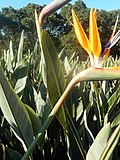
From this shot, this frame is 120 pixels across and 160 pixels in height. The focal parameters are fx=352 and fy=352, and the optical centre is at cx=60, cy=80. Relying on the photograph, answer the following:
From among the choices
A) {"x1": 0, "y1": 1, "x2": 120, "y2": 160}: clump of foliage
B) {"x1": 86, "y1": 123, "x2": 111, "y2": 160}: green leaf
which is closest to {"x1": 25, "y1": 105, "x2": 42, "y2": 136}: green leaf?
{"x1": 0, "y1": 1, "x2": 120, "y2": 160}: clump of foliage

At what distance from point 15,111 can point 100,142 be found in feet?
0.37

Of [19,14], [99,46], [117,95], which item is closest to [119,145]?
[117,95]

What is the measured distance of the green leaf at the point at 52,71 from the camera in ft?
1.45

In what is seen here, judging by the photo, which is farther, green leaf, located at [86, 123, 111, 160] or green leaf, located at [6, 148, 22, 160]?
green leaf, located at [6, 148, 22, 160]

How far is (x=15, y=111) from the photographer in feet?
1.43

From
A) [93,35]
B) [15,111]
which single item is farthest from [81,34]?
[15,111]

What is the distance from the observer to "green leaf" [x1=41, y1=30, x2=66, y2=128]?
1.45 feet

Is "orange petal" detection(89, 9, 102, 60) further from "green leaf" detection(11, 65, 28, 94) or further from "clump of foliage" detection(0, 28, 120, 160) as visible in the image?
"green leaf" detection(11, 65, 28, 94)

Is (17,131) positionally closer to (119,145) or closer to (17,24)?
(119,145)

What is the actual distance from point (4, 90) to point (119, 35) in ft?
0.67

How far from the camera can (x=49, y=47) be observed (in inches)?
17.7

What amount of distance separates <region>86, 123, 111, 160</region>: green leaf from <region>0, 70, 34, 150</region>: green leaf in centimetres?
9

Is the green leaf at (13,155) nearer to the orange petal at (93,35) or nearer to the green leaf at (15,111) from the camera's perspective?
the green leaf at (15,111)

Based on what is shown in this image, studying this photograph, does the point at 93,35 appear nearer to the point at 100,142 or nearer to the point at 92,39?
the point at 92,39
